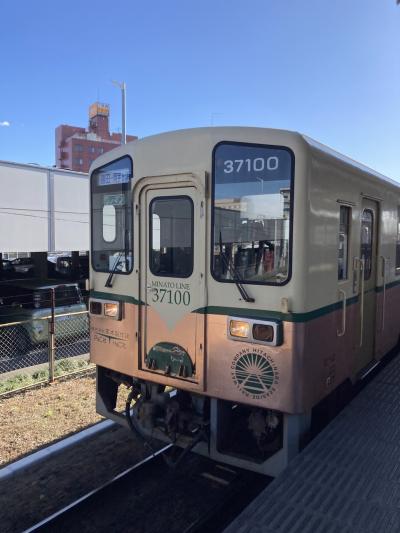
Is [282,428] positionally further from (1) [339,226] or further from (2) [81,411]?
(2) [81,411]

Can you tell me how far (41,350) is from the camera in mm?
9875

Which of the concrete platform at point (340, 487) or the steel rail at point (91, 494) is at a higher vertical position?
the concrete platform at point (340, 487)

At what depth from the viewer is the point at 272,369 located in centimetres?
336

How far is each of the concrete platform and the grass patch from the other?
4838mm

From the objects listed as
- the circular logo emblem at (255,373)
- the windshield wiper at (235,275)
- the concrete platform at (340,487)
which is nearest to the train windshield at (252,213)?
the windshield wiper at (235,275)

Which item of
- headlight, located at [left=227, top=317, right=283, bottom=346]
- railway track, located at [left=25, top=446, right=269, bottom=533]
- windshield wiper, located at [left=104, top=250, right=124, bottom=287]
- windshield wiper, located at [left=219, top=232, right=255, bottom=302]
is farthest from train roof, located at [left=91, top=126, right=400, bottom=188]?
railway track, located at [left=25, top=446, right=269, bottom=533]

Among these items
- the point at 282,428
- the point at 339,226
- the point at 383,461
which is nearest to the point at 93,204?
the point at 339,226

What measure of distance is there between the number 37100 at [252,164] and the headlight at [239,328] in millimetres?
1169

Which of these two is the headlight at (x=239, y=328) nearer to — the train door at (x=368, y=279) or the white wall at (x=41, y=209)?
the train door at (x=368, y=279)

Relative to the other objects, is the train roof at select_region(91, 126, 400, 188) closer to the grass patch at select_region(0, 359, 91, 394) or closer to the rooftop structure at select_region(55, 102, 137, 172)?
the grass patch at select_region(0, 359, 91, 394)

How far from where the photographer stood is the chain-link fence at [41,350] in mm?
7285

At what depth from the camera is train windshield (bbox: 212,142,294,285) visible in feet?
11.0

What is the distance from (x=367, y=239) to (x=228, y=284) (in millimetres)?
1979

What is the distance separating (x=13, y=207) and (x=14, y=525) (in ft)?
32.5
